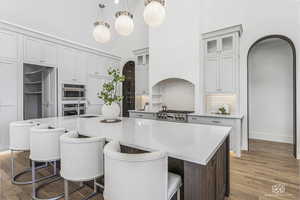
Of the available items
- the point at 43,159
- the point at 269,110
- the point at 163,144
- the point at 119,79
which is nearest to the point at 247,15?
the point at 269,110

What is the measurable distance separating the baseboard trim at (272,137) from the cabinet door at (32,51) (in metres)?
5.95

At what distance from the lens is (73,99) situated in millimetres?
4473

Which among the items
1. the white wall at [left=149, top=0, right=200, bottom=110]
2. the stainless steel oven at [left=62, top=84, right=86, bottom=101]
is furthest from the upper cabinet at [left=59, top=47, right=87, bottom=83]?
the white wall at [left=149, top=0, right=200, bottom=110]

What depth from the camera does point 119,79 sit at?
234 centimetres

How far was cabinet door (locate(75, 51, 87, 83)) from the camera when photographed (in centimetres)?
462

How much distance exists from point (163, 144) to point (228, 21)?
398cm

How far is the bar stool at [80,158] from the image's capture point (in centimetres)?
133

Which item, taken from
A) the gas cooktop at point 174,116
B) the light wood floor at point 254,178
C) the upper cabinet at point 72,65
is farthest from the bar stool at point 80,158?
the upper cabinet at point 72,65

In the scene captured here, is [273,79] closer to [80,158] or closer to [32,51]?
[80,158]

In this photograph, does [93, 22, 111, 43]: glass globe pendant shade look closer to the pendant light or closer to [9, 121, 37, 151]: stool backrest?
the pendant light

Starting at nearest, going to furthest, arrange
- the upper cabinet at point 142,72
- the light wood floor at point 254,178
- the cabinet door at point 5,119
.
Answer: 1. the light wood floor at point 254,178
2. the cabinet door at point 5,119
3. the upper cabinet at point 142,72

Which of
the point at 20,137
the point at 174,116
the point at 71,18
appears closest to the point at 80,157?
the point at 20,137

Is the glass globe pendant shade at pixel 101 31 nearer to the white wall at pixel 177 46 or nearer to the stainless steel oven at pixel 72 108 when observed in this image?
the white wall at pixel 177 46

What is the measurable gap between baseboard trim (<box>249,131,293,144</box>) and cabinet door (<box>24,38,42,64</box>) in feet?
19.5
